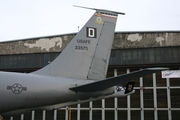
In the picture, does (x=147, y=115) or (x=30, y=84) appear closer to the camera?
(x=30, y=84)

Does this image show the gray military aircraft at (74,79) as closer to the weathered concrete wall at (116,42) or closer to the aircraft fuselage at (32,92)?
the aircraft fuselage at (32,92)

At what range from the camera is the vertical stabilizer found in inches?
376

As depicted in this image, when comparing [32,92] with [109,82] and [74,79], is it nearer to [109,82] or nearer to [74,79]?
[74,79]

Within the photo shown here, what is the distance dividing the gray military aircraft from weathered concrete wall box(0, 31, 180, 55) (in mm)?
10814

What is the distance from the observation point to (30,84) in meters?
8.46

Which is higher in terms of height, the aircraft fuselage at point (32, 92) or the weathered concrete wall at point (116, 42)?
the weathered concrete wall at point (116, 42)

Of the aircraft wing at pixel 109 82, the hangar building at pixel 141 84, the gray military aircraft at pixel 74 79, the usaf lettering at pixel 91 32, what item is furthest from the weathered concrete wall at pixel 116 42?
the aircraft wing at pixel 109 82

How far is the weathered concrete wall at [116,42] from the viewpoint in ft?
65.7

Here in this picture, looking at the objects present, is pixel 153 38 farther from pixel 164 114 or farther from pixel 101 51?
pixel 101 51

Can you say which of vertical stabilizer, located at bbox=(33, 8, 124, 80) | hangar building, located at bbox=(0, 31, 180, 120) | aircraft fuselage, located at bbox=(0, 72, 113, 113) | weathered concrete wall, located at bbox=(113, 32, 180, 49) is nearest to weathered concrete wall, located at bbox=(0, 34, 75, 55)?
hangar building, located at bbox=(0, 31, 180, 120)

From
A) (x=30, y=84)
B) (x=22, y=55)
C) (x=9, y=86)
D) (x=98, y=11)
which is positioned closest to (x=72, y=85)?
(x=30, y=84)

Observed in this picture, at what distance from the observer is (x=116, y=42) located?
69.3 feet

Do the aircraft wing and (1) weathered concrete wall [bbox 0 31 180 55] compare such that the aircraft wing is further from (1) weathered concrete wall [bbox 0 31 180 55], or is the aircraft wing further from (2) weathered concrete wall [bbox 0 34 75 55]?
(2) weathered concrete wall [bbox 0 34 75 55]

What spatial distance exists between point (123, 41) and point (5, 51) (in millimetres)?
12549
